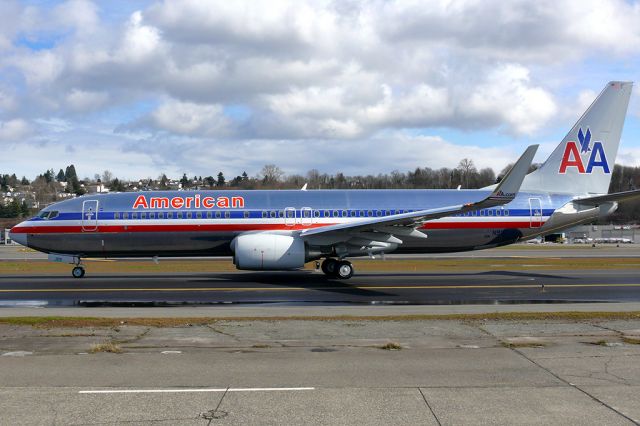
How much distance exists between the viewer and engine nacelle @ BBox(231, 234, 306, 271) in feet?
78.7

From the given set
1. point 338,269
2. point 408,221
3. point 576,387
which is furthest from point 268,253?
point 576,387

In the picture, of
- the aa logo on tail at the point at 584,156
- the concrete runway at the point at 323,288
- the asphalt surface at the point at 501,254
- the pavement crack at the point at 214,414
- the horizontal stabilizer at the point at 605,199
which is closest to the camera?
the pavement crack at the point at 214,414

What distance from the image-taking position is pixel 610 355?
1008cm

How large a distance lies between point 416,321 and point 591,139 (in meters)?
19.9

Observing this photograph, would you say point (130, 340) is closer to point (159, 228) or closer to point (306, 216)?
point (159, 228)

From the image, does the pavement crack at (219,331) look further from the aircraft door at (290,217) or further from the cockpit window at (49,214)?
the cockpit window at (49,214)

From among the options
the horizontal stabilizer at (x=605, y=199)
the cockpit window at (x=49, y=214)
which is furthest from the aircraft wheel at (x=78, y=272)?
the horizontal stabilizer at (x=605, y=199)

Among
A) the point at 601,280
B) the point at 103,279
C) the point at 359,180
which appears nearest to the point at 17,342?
the point at 103,279

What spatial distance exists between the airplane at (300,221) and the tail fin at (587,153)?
0.48 feet

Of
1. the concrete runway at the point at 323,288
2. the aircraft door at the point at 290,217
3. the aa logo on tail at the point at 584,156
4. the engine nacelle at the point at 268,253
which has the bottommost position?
the concrete runway at the point at 323,288

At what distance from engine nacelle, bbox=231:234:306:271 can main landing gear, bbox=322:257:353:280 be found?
1932mm

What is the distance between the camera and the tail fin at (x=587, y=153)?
29.4 metres

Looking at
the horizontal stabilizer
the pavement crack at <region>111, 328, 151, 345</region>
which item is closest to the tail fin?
the horizontal stabilizer

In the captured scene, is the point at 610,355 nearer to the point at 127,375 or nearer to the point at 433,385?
the point at 433,385
